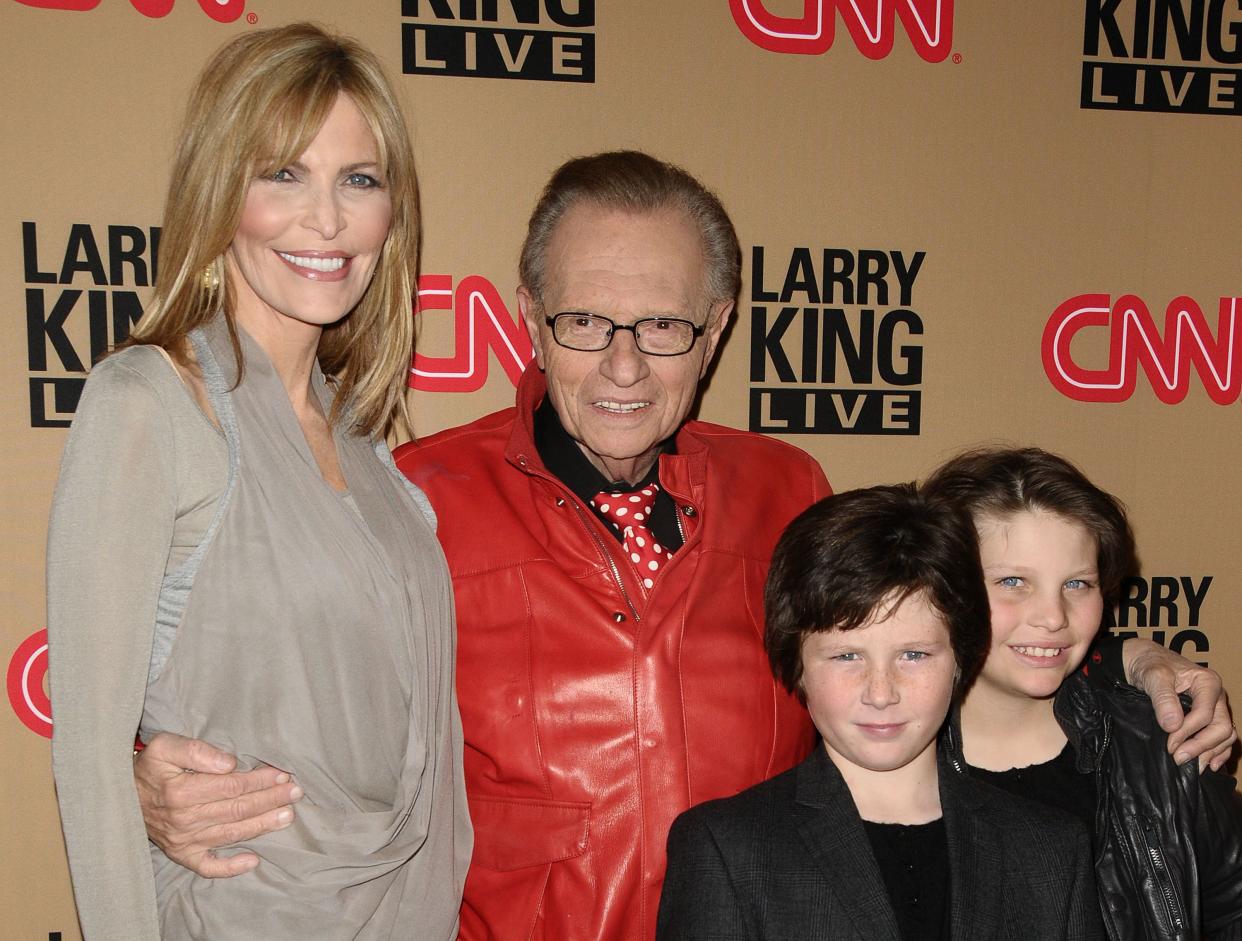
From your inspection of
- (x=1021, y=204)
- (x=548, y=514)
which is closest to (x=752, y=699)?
(x=548, y=514)

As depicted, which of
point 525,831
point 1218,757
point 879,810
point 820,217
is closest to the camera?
point 879,810

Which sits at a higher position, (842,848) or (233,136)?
(233,136)

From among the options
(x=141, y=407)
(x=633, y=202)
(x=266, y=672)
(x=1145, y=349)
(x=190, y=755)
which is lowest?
(x=190, y=755)

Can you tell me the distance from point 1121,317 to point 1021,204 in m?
0.40

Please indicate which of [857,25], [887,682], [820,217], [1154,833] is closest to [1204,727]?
[1154,833]

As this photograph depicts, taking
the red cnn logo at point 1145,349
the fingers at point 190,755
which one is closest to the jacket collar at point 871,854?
the fingers at point 190,755

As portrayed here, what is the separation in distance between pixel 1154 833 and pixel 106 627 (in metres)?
1.73

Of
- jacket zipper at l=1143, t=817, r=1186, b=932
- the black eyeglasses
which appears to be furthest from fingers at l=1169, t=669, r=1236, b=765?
the black eyeglasses

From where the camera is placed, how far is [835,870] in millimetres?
1603

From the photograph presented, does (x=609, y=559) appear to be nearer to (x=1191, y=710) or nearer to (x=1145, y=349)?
(x=1191, y=710)

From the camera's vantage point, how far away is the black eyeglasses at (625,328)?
75.3 inches

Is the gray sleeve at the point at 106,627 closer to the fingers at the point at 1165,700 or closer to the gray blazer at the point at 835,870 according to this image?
the gray blazer at the point at 835,870

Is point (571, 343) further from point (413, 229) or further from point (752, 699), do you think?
point (752, 699)

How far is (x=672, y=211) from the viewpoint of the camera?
1.95 m
